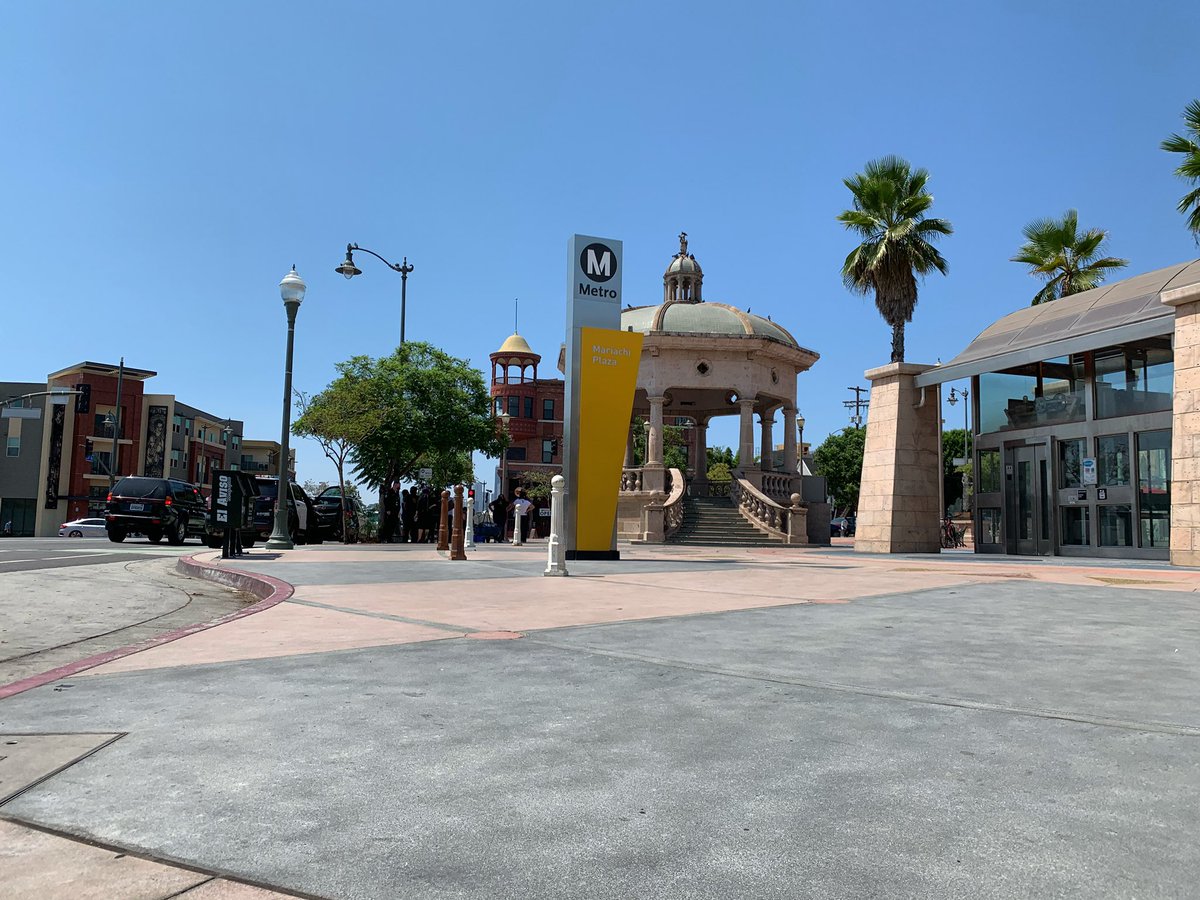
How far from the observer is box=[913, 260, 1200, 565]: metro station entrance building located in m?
15.7

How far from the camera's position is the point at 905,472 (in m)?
22.8

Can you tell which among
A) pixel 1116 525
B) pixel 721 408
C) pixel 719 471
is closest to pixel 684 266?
pixel 721 408

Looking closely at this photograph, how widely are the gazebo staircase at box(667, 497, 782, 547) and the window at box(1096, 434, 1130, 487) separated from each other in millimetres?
10276

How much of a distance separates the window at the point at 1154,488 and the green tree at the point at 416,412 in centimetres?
2246

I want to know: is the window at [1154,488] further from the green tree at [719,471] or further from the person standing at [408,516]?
the green tree at [719,471]

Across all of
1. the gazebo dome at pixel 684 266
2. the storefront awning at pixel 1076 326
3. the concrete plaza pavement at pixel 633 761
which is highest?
the gazebo dome at pixel 684 266

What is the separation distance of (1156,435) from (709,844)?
19855 millimetres

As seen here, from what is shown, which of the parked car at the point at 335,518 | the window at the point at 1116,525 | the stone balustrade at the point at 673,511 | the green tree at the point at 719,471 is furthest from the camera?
the green tree at the point at 719,471

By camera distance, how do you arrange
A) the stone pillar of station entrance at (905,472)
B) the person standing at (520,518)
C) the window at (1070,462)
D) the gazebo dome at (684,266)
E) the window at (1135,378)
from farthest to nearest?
the gazebo dome at (684,266) → the person standing at (520,518) → the stone pillar of station entrance at (905,472) → the window at (1070,462) → the window at (1135,378)

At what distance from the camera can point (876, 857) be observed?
2.33 meters

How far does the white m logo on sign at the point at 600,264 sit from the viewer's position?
57.8 feet

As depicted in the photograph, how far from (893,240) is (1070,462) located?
360 inches

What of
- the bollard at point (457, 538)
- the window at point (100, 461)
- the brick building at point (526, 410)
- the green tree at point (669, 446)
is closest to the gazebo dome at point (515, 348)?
the brick building at point (526, 410)

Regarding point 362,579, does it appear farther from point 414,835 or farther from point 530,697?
point 414,835
